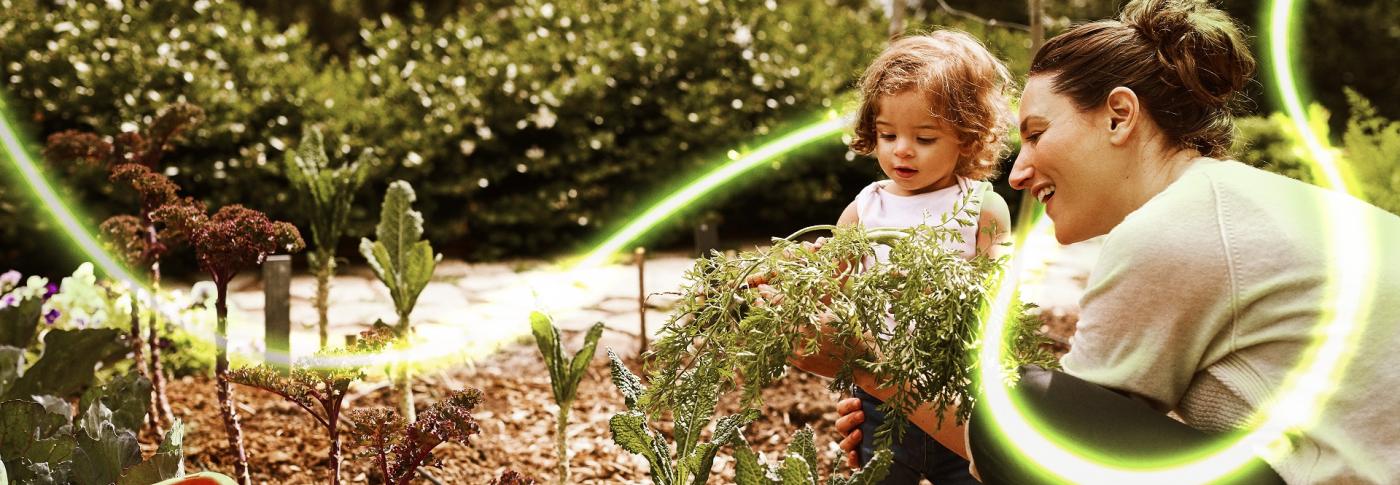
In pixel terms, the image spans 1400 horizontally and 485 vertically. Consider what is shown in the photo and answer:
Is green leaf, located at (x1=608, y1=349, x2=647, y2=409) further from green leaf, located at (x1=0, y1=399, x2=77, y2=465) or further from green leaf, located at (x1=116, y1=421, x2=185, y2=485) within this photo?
green leaf, located at (x1=0, y1=399, x2=77, y2=465)

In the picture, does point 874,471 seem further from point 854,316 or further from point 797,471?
point 854,316

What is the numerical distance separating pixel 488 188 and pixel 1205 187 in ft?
17.4

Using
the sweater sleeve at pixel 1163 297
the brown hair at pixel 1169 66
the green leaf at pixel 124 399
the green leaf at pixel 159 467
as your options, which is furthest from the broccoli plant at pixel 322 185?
the sweater sleeve at pixel 1163 297

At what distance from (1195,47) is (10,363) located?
2.77m

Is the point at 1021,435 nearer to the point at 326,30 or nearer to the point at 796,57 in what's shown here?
the point at 796,57

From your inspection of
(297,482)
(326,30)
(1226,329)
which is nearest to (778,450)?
(297,482)

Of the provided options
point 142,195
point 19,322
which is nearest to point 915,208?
point 142,195

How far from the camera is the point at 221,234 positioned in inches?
80.4

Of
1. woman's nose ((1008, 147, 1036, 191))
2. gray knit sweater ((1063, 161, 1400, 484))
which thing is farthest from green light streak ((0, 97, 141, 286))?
gray knit sweater ((1063, 161, 1400, 484))

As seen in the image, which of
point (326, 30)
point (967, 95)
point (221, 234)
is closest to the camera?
point (221, 234)

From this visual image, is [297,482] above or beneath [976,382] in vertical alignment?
beneath

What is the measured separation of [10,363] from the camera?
2.51 metres

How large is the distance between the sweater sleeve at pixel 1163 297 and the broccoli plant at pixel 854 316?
104 mm

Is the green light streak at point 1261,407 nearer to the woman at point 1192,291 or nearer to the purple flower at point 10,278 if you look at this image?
the woman at point 1192,291
